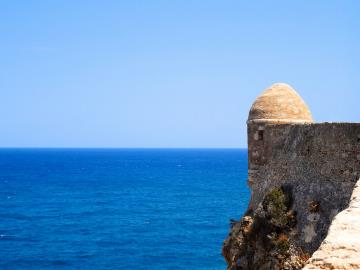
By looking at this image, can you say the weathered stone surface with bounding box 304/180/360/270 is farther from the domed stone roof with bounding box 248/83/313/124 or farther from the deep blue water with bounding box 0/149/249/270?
the deep blue water with bounding box 0/149/249/270

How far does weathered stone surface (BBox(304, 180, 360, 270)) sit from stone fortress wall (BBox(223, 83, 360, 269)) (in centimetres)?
402

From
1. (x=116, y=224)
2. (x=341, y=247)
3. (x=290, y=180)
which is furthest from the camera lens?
(x=116, y=224)

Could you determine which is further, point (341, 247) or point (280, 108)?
point (280, 108)

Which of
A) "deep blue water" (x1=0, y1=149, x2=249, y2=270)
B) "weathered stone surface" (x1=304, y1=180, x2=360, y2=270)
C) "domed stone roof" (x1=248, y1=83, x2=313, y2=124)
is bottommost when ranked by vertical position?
"deep blue water" (x1=0, y1=149, x2=249, y2=270)

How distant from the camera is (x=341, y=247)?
21.0ft

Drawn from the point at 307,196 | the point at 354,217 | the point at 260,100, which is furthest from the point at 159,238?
the point at 354,217

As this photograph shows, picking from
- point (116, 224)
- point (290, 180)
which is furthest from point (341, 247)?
point (116, 224)

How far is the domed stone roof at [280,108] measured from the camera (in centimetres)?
1711

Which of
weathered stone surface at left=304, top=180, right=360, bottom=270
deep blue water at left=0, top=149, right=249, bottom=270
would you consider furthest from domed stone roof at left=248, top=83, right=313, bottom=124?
deep blue water at left=0, top=149, right=249, bottom=270

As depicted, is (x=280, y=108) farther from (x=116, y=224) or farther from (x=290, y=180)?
(x=116, y=224)

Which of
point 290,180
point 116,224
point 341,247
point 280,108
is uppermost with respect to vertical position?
point 280,108

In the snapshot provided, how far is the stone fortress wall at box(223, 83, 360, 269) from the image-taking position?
12000 millimetres

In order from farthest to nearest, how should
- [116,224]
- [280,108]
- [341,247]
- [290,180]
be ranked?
[116,224] < [280,108] < [290,180] < [341,247]

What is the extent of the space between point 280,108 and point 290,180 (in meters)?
3.27
